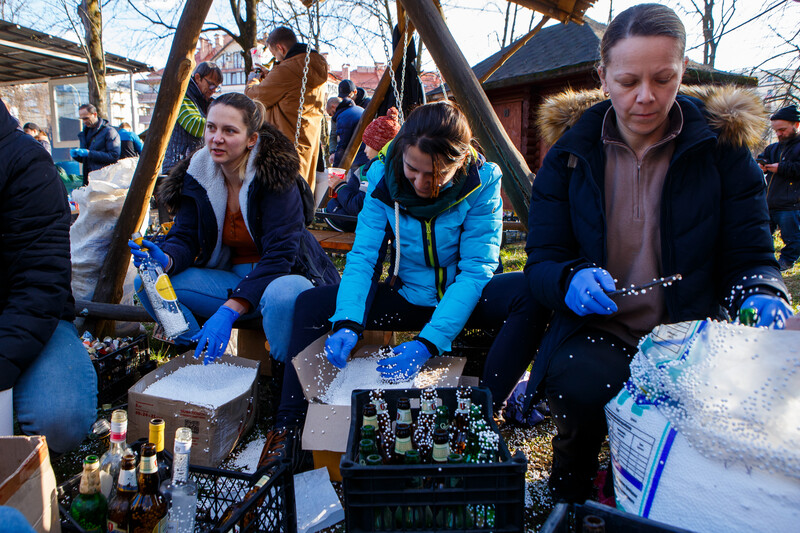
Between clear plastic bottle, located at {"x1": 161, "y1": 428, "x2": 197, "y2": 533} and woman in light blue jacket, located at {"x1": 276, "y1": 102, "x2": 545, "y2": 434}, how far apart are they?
572 millimetres

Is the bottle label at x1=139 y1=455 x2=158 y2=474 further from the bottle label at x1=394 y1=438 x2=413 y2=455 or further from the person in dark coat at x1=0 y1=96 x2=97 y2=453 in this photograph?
the person in dark coat at x1=0 y1=96 x2=97 y2=453

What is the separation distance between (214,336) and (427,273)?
91 cm

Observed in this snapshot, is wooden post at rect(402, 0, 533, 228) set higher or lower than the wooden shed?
lower

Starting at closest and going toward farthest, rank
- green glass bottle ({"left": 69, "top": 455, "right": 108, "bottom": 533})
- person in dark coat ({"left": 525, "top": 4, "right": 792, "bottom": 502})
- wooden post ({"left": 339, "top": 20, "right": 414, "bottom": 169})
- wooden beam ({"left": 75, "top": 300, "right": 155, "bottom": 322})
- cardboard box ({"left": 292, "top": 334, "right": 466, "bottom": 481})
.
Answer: green glass bottle ({"left": 69, "top": 455, "right": 108, "bottom": 533}) < person in dark coat ({"left": 525, "top": 4, "right": 792, "bottom": 502}) < cardboard box ({"left": 292, "top": 334, "right": 466, "bottom": 481}) < wooden beam ({"left": 75, "top": 300, "right": 155, "bottom": 322}) < wooden post ({"left": 339, "top": 20, "right": 414, "bottom": 169})

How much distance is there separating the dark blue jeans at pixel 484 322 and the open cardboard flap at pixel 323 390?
4.1 inches

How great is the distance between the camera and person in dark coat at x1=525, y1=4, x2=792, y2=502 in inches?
60.0

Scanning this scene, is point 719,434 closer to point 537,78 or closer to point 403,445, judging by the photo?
point 403,445

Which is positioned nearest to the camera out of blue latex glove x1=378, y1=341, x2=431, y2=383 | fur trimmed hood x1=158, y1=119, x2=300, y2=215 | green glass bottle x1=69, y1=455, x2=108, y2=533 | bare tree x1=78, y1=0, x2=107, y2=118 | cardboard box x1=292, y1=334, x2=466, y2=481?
green glass bottle x1=69, y1=455, x2=108, y2=533

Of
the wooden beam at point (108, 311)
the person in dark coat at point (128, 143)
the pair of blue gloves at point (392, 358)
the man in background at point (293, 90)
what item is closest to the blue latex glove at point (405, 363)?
the pair of blue gloves at point (392, 358)

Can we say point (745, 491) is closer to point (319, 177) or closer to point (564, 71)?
point (319, 177)

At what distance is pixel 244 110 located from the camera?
8.14 feet

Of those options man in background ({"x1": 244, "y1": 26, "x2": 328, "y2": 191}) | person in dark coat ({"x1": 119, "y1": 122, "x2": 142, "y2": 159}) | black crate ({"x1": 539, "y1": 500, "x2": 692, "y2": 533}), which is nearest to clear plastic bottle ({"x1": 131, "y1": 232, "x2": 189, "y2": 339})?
man in background ({"x1": 244, "y1": 26, "x2": 328, "y2": 191})

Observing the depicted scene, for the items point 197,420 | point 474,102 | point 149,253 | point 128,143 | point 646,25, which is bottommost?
point 197,420

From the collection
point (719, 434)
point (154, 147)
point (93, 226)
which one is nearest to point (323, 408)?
point (719, 434)
